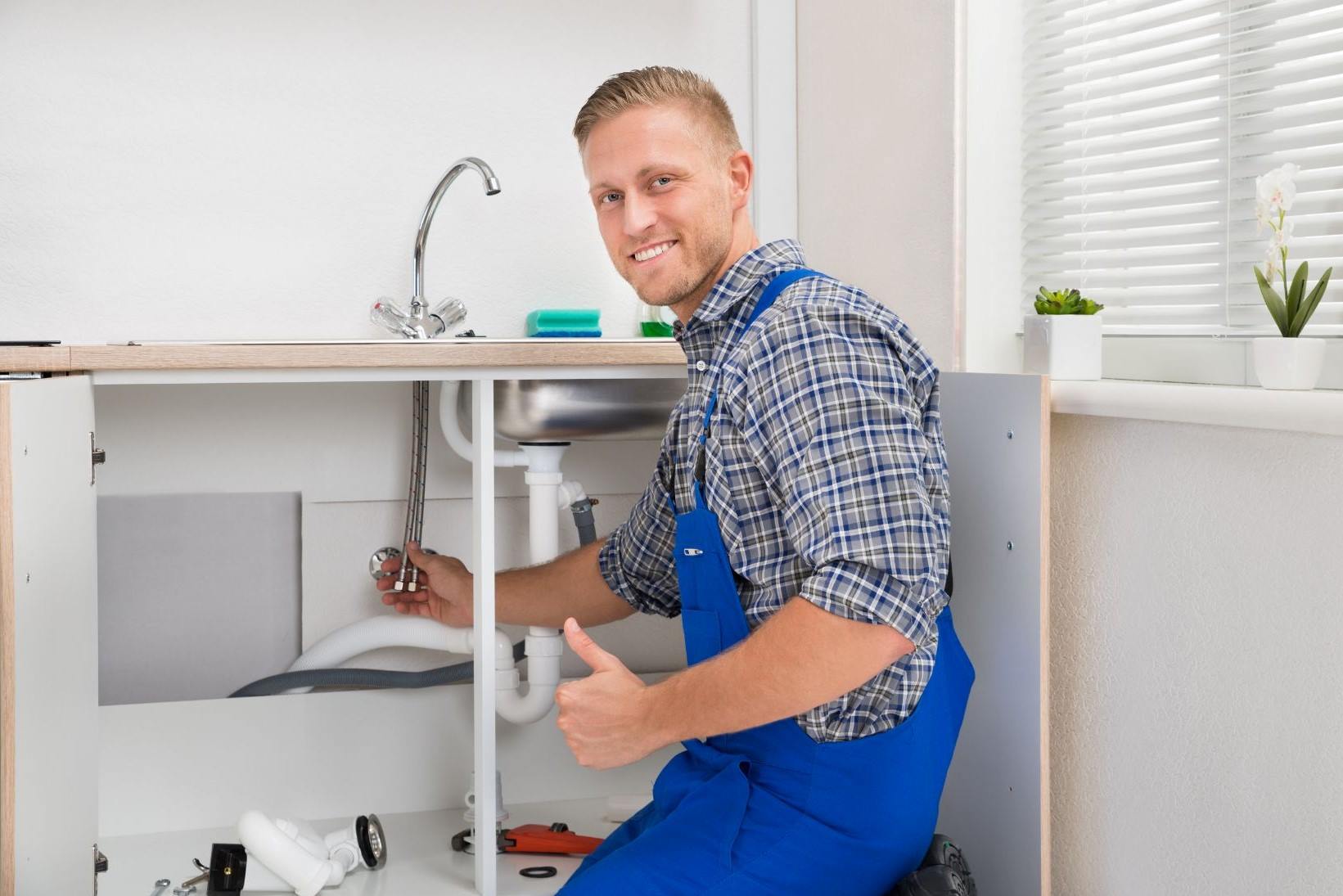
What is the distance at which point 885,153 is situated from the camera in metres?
2.10

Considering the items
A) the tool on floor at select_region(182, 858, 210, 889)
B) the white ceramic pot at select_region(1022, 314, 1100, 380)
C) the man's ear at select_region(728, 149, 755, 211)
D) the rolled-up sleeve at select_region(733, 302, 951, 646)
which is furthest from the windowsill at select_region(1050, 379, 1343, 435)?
the tool on floor at select_region(182, 858, 210, 889)

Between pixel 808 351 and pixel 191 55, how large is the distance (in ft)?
5.10

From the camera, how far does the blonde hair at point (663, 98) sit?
4.89 feet

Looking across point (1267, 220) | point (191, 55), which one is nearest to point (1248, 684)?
point (1267, 220)

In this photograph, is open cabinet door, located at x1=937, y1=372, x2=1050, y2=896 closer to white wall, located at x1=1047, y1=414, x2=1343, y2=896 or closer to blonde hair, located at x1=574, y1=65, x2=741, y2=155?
white wall, located at x1=1047, y1=414, x2=1343, y2=896

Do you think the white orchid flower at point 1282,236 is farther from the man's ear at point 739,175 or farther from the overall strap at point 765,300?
the man's ear at point 739,175

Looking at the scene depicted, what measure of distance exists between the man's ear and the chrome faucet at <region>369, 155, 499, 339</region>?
764 millimetres

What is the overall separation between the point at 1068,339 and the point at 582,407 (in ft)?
2.50

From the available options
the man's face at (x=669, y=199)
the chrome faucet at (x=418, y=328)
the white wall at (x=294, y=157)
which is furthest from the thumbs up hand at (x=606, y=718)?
the white wall at (x=294, y=157)

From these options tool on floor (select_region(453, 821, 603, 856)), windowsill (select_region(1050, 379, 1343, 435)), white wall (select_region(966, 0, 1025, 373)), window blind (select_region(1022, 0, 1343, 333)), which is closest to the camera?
windowsill (select_region(1050, 379, 1343, 435))

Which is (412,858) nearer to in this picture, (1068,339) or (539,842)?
(539,842)

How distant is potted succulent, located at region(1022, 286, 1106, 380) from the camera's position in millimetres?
1576

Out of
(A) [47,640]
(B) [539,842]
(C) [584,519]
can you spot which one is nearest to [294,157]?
(C) [584,519]

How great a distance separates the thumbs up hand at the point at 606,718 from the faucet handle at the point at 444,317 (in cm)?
103
